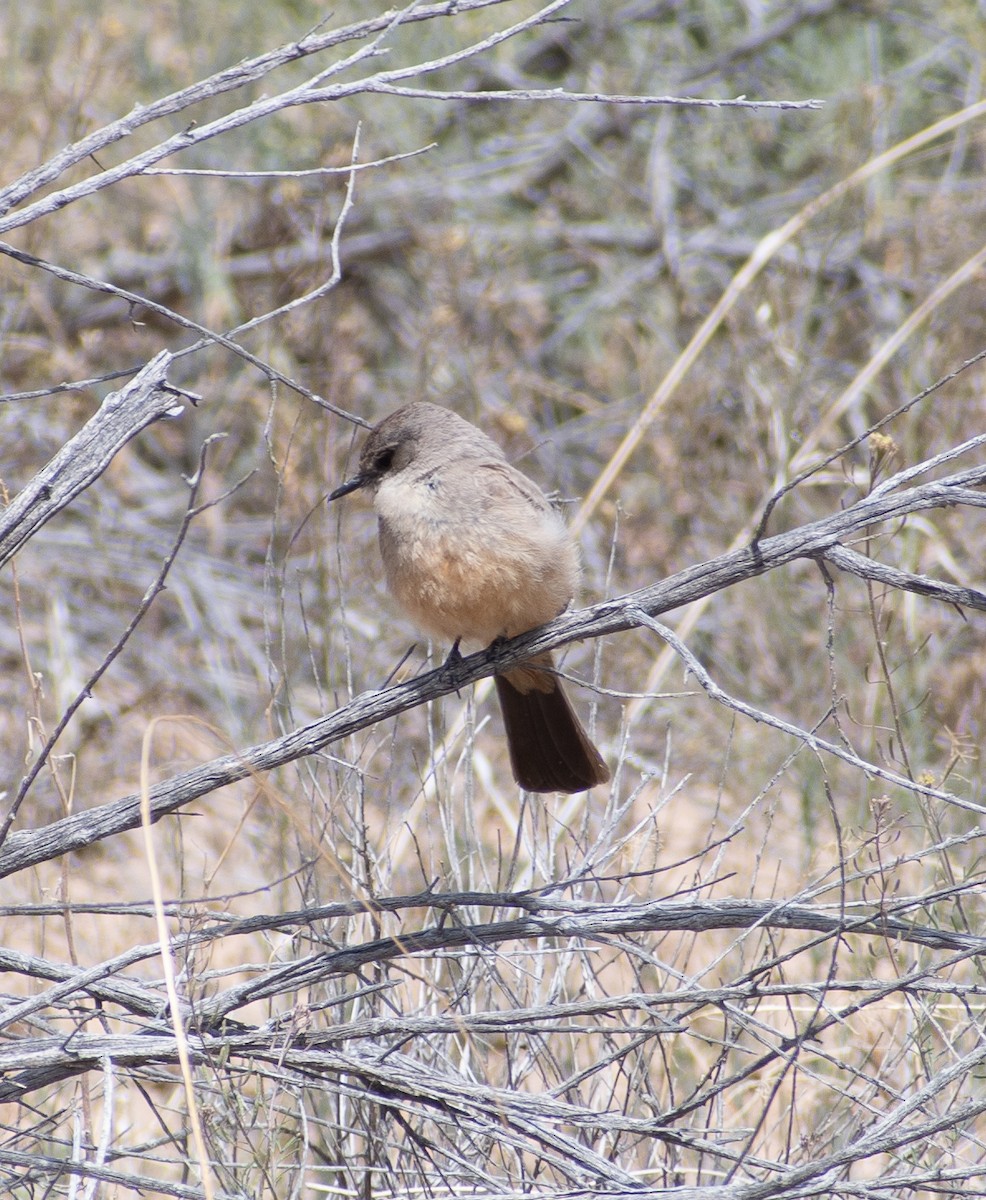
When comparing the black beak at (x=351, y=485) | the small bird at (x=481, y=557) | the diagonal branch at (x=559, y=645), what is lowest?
the diagonal branch at (x=559, y=645)

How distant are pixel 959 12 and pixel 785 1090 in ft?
21.1

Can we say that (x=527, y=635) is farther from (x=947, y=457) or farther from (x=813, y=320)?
(x=813, y=320)

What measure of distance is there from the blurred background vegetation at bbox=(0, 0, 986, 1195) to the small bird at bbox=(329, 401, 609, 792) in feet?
1.45

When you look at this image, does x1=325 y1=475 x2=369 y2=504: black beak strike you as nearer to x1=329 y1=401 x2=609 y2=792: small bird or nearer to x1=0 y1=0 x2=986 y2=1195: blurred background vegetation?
x1=329 y1=401 x2=609 y2=792: small bird

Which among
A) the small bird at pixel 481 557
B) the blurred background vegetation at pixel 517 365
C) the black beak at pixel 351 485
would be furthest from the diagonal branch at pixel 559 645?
the blurred background vegetation at pixel 517 365

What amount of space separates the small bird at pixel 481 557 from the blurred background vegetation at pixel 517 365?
17.4 inches

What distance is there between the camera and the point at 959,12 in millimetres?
8039

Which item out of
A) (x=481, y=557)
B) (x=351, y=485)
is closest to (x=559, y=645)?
(x=481, y=557)

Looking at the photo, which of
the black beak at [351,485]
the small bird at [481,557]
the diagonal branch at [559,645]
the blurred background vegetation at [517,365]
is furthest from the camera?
the blurred background vegetation at [517,365]

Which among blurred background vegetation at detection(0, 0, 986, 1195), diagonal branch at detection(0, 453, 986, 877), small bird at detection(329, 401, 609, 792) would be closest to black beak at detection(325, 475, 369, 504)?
small bird at detection(329, 401, 609, 792)

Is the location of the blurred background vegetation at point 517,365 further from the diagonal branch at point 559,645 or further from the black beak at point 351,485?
the diagonal branch at point 559,645

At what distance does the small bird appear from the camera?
11.8ft

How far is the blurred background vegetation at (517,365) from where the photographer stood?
5.62 metres

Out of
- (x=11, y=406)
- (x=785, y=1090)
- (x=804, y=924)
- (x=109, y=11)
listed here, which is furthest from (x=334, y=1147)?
(x=109, y=11)
